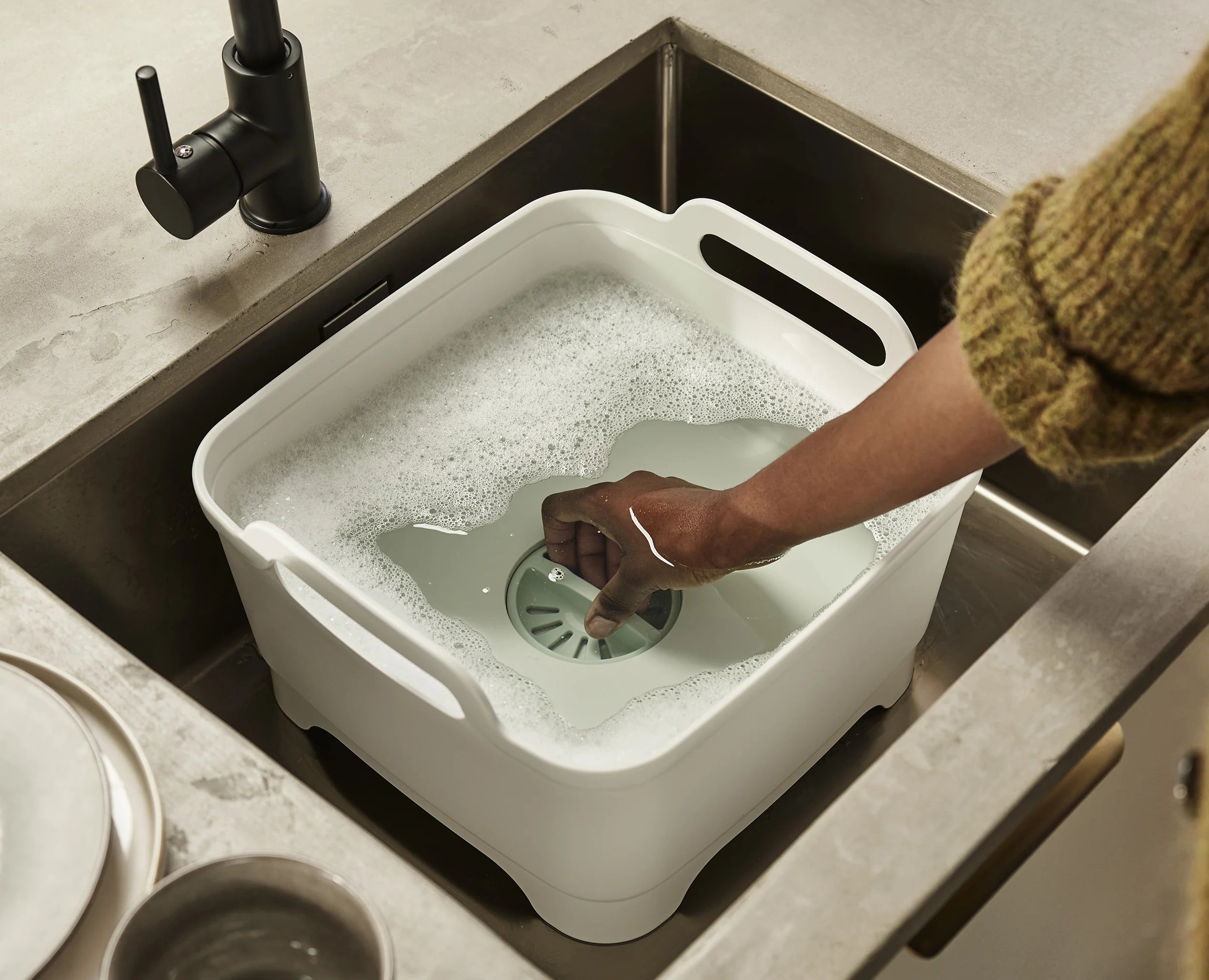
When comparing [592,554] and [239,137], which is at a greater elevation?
[239,137]

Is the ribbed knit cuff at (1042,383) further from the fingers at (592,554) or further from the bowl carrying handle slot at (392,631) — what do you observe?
the fingers at (592,554)

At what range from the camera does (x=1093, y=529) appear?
3.19ft

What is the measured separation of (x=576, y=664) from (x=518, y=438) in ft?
0.54

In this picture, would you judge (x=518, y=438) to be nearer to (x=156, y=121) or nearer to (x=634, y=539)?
(x=634, y=539)

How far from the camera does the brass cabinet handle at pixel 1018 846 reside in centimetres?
59

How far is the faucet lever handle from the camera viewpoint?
666 mm

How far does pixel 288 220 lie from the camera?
0.81m

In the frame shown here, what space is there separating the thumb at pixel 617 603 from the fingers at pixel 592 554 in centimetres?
2

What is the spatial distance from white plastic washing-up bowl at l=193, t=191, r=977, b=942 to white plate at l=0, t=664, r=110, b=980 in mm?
147

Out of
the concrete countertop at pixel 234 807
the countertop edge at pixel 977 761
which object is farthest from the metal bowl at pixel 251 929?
the countertop edge at pixel 977 761

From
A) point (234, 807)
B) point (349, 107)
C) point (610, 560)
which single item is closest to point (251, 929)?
point (234, 807)

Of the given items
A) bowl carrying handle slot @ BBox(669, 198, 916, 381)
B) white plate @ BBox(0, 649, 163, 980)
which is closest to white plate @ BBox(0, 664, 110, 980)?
white plate @ BBox(0, 649, 163, 980)

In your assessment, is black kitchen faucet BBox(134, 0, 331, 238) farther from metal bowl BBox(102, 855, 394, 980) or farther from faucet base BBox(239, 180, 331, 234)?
metal bowl BBox(102, 855, 394, 980)

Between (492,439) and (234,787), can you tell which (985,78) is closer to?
(492,439)
